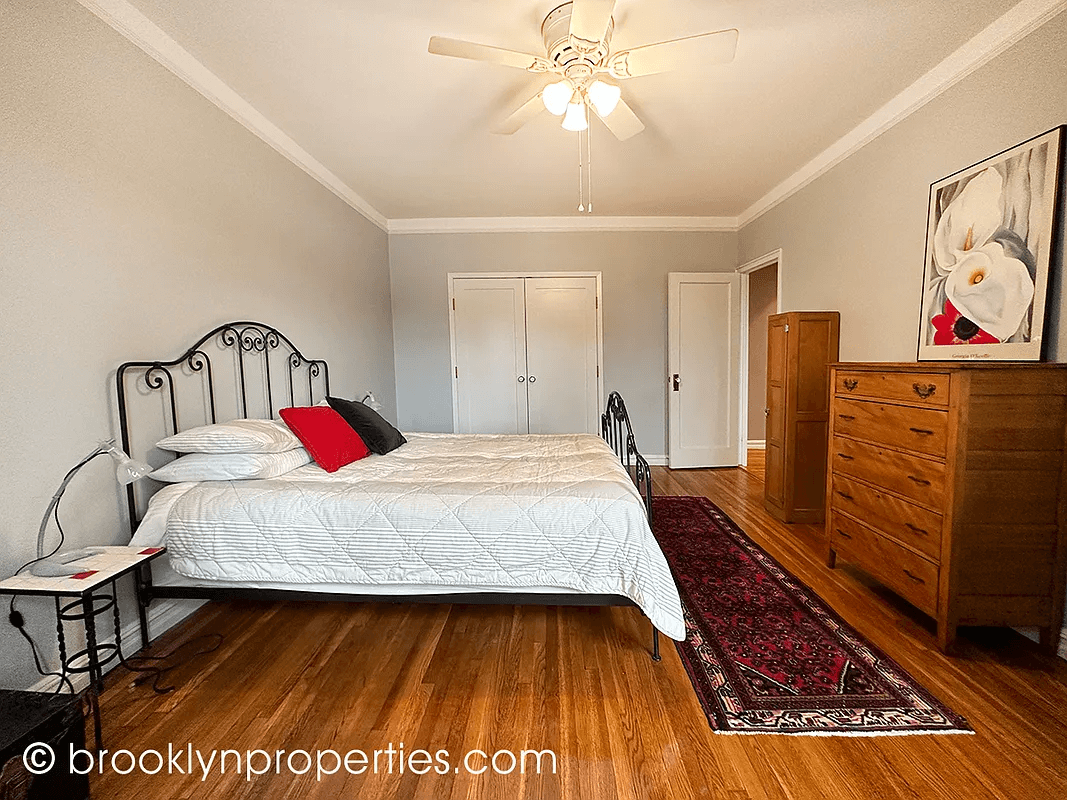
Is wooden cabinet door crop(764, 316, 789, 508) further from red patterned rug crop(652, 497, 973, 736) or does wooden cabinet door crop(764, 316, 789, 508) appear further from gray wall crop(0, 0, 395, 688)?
gray wall crop(0, 0, 395, 688)

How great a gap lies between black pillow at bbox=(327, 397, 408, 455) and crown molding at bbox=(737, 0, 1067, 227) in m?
3.53

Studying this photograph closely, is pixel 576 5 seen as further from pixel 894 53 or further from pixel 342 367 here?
pixel 342 367

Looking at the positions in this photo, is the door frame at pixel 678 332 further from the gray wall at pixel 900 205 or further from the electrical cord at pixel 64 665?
the electrical cord at pixel 64 665

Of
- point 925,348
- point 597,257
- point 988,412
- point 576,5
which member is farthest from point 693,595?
point 597,257

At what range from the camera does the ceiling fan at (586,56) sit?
5.71ft

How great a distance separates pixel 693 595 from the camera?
2.40m

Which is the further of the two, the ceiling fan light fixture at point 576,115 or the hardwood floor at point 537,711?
the ceiling fan light fixture at point 576,115

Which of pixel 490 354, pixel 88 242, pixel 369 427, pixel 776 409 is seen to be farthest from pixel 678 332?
pixel 88 242

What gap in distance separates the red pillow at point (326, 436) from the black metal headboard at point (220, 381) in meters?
0.36

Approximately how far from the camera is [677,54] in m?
1.85

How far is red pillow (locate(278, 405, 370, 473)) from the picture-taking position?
2406 millimetres

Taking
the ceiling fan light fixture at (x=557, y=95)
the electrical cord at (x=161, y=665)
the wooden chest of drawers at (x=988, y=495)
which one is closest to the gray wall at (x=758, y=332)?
the wooden chest of drawers at (x=988, y=495)

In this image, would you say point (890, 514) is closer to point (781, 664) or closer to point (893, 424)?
point (893, 424)

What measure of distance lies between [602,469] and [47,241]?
2323 millimetres
